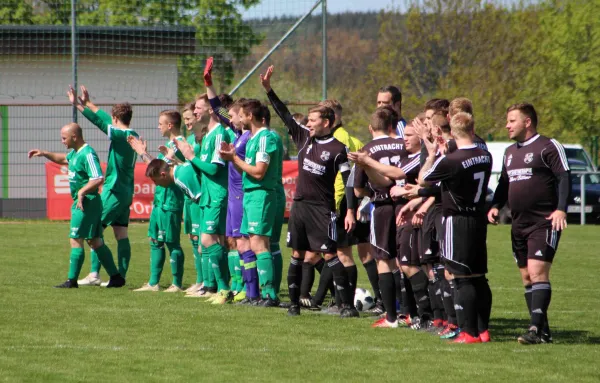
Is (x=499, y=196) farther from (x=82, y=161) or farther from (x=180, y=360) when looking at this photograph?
(x=82, y=161)

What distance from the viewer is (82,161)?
11.9 meters

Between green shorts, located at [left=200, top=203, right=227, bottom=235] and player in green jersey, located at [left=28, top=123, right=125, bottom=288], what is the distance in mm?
1605

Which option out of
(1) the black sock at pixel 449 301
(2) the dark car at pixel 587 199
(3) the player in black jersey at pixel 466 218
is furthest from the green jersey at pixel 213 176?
(2) the dark car at pixel 587 199

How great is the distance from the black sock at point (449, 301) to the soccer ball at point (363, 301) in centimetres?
206

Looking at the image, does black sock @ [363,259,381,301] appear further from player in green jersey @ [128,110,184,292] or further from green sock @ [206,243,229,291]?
player in green jersey @ [128,110,184,292]

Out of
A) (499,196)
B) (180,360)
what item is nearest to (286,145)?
(499,196)

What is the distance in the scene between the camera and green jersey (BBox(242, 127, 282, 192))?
390 inches

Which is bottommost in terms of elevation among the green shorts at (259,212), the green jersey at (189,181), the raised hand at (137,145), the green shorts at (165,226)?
the green shorts at (165,226)

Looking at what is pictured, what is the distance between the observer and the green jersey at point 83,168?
463 inches

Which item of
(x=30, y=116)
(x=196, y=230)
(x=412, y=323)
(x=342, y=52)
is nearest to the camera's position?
(x=412, y=323)

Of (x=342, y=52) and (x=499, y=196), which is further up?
(x=342, y=52)

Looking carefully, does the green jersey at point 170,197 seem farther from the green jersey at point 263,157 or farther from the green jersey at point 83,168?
the green jersey at point 263,157

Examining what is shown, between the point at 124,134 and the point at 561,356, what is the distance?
264 inches

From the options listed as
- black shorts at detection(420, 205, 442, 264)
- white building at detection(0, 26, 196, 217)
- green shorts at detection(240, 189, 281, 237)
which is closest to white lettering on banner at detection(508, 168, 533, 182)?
black shorts at detection(420, 205, 442, 264)
